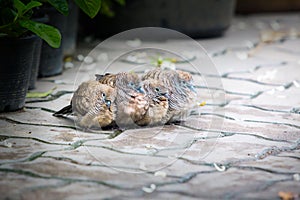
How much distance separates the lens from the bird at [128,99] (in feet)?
9.70

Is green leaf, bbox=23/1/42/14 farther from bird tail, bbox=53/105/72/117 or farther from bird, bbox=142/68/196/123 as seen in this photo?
bird, bbox=142/68/196/123

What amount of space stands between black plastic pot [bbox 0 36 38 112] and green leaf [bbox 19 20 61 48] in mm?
237

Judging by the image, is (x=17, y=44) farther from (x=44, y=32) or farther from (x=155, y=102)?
(x=155, y=102)

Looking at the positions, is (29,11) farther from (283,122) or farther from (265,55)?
(265,55)

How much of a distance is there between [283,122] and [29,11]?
1.40 m

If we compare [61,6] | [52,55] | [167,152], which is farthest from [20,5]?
[52,55]

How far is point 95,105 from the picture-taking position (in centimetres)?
294

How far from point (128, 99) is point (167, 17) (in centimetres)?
262

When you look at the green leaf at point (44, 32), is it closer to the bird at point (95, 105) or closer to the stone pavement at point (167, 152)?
the bird at point (95, 105)

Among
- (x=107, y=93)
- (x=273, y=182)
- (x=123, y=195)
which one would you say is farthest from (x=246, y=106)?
(x=123, y=195)

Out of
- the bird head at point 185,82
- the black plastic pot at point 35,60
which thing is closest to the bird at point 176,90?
the bird head at point 185,82

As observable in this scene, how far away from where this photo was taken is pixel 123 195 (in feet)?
7.45

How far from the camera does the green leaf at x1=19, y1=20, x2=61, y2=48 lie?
2.99 metres

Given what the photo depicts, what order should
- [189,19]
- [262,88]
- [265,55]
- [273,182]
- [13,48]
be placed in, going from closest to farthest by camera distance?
[273,182]
[13,48]
[262,88]
[265,55]
[189,19]
